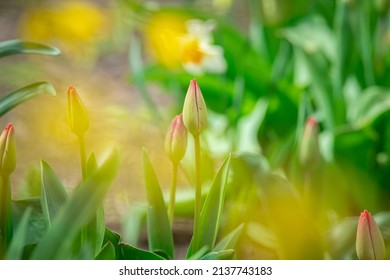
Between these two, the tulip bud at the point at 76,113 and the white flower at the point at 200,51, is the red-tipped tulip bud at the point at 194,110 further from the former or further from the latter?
the white flower at the point at 200,51

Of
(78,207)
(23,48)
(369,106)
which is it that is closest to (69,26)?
(369,106)

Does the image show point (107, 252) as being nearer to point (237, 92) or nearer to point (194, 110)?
point (194, 110)

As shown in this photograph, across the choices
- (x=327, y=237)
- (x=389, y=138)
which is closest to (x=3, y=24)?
(x=389, y=138)

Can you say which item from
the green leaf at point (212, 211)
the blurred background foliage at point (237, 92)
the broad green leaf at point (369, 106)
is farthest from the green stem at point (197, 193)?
the broad green leaf at point (369, 106)

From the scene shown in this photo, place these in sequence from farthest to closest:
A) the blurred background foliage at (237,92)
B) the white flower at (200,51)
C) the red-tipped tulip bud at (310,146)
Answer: the white flower at (200,51) < the blurred background foliage at (237,92) < the red-tipped tulip bud at (310,146)
